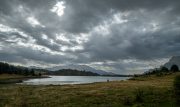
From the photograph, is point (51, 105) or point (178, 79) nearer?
point (51, 105)

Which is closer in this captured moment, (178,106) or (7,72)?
(178,106)

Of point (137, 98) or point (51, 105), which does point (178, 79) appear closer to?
point (137, 98)

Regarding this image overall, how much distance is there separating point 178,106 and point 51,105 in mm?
18031

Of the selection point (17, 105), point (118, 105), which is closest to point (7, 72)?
point (17, 105)

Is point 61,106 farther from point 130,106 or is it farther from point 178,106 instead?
point 178,106

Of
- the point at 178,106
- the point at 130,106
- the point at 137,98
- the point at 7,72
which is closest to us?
the point at 178,106

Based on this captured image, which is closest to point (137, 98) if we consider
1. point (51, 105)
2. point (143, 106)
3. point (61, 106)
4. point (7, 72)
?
point (143, 106)

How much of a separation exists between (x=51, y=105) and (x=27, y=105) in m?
4.01

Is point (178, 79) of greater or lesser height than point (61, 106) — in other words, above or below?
above

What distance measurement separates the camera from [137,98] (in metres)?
18.0

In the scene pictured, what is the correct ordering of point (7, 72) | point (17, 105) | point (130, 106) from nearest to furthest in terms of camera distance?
point (130, 106) < point (17, 105) < point (7, 72)

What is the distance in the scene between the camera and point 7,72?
482 ft

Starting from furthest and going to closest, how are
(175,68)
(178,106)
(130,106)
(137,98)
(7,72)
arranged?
(7,72) → (175,68) → (137,98) → (130,106) → (178,106)

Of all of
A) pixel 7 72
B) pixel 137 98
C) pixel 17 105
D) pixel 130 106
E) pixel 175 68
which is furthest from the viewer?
pixel 7 72
